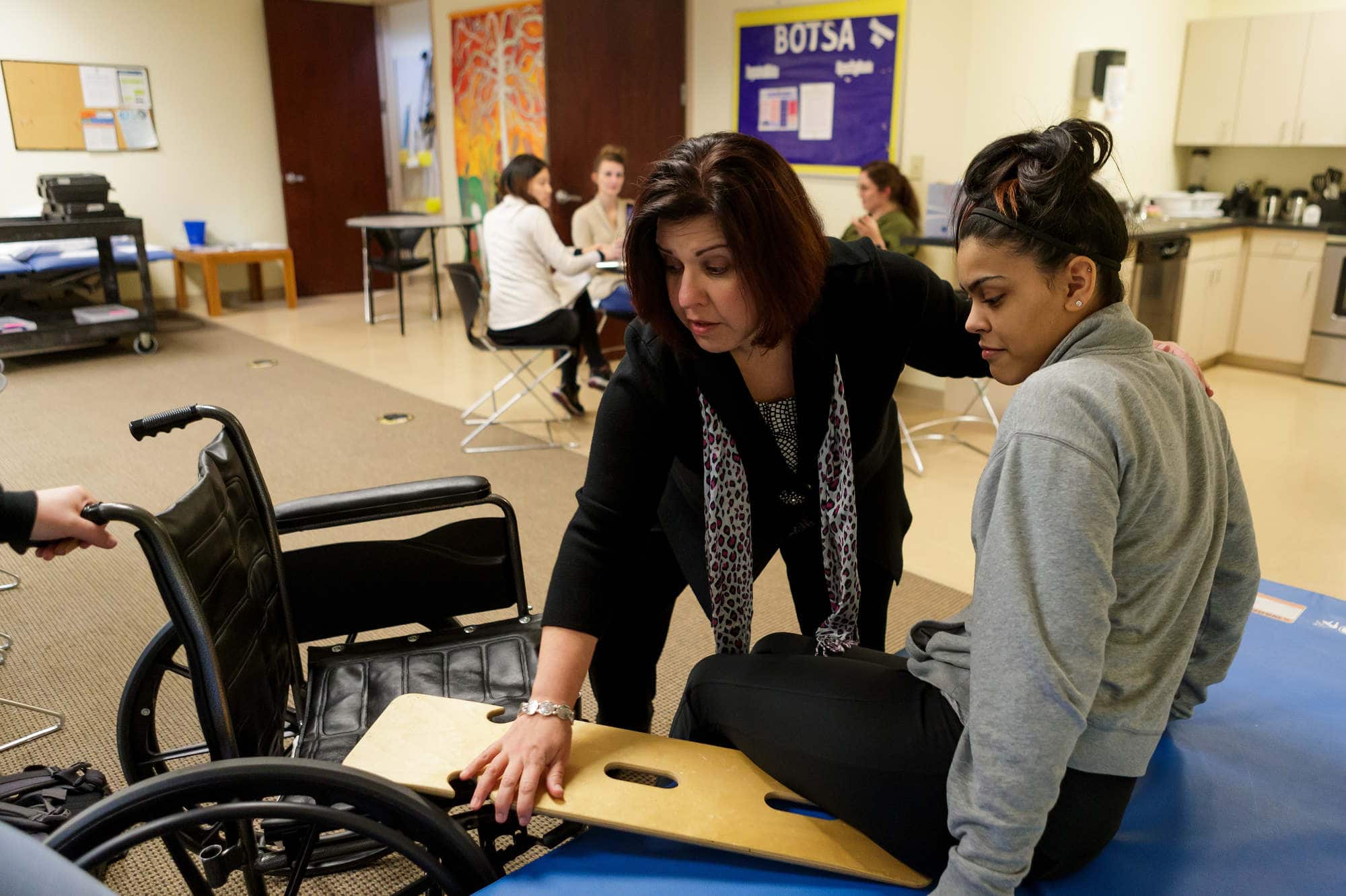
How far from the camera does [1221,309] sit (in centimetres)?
611

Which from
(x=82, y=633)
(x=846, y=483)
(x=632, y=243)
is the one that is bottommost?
(x=82, y=633)

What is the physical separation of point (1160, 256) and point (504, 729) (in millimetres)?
5200

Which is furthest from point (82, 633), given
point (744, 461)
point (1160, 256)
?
point (1160, 256)

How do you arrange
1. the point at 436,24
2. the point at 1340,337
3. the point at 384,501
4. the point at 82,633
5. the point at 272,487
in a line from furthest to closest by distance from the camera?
the point at 436,24 → the point at 1340,337 → the point at 272,487 → the point at 82,633 → the point at 384,501

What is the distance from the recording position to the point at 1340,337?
5.66m

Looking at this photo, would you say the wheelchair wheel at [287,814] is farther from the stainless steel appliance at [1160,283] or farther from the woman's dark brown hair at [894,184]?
the stainless steel appliance at [1160,283]

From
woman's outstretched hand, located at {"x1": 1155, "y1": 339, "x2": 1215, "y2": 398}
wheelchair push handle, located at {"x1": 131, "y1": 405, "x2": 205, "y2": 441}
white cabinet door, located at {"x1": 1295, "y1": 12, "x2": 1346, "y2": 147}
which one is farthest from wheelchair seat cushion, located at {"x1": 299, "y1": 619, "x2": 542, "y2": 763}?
white cabinet door, located at {"x1": 1295, "y1": 12, "x2": 1346, "y2": 147}

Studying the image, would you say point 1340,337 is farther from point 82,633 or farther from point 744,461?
point 82,633

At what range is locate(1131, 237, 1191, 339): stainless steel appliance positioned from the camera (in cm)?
534

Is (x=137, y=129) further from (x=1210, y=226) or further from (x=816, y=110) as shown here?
(x=1210, y=226)

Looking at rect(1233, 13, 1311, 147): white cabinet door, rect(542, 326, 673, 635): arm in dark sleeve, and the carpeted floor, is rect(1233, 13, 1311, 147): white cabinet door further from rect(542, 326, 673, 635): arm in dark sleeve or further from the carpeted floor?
rect(542, 326, 673, 635): arm in dark sleeve

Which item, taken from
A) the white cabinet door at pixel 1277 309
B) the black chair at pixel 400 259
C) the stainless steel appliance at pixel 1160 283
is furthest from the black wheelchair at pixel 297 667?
the white cabinet door at pixel 1277 309

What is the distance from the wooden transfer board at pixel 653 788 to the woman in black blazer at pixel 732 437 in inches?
2.2

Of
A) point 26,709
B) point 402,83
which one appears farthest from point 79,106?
point 26,709
